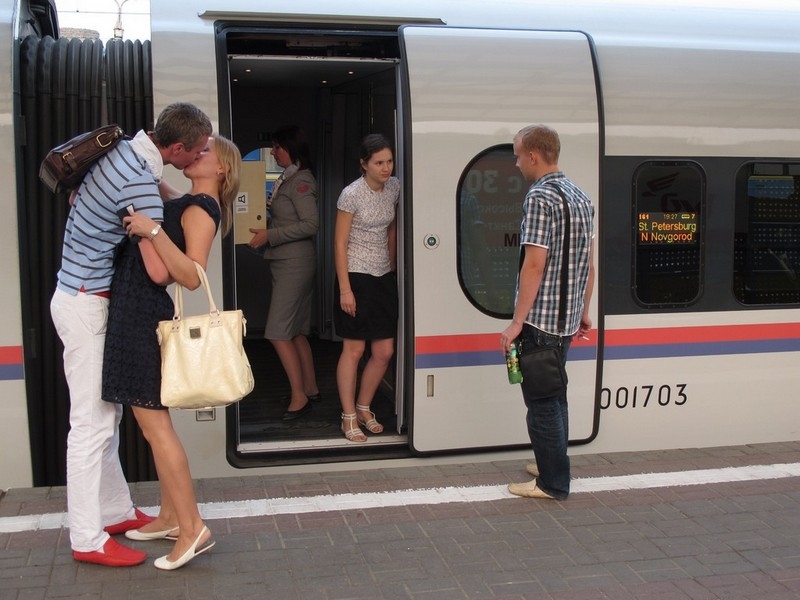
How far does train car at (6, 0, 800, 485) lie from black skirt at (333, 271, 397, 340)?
6.7 inches

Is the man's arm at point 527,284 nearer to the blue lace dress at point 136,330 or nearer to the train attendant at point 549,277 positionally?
the train attendant at point 549,277

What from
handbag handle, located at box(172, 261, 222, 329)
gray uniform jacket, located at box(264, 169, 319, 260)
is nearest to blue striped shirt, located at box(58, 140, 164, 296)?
handbag handle, located at box(172, 261, 222, 329)

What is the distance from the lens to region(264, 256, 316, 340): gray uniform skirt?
623 cm

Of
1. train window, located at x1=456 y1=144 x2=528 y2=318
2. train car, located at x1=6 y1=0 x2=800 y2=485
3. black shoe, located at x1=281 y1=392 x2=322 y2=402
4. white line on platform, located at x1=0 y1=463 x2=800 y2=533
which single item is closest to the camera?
white line on platform, located at x1=0 y1=463 x2=800 y2=533

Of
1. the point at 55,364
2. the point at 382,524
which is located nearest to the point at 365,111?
the point at 55,364

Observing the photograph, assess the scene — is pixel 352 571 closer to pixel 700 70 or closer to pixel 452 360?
pixel 452 360

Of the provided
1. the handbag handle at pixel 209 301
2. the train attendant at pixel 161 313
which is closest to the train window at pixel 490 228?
the train attendant at pixel 161 313

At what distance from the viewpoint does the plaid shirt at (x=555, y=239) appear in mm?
4492

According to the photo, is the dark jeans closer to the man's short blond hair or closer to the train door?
the train door

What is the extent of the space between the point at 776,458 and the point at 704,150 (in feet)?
6.14

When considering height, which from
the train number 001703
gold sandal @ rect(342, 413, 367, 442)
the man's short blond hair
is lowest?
gold sandal @ rect(342, 413, 367, 442)

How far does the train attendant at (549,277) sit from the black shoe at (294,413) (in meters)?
1.92

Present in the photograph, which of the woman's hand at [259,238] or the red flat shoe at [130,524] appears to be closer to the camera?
the red flat shoe at [130,524]

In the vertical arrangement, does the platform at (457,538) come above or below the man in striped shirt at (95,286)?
below
